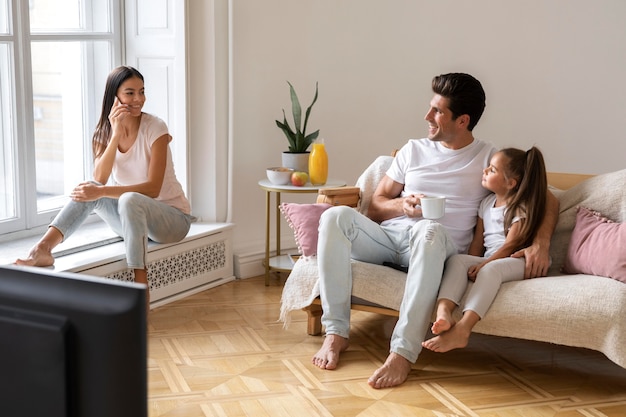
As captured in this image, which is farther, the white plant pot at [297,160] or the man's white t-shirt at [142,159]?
the white plant pot at [297,160]

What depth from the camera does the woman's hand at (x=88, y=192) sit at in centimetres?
353

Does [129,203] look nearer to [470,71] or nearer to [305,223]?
[305,223]

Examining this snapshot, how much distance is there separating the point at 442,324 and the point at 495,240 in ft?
1.71

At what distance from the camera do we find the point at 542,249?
3238 millimetres

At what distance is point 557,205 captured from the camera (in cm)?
341

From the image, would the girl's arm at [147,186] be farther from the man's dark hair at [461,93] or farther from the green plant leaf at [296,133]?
the man's dark hair at [461,93]

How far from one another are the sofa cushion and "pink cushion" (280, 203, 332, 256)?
3.23ft

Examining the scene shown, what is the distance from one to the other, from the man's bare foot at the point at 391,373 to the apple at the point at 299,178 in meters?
1.25

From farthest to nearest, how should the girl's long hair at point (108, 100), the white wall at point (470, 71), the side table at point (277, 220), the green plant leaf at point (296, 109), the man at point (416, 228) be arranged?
the white wall at point (470, 71) < the green plant leaf at point (296, 109) < the side table at point (277, 220) < the girl's long hair at point (108, 100) < the man at point (416, 228)

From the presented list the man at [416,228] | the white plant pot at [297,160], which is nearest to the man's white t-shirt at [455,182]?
the man at [416,228]

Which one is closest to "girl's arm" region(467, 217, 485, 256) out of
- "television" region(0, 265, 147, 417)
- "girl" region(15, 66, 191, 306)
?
"girl" region(15, 66, 191, 306)

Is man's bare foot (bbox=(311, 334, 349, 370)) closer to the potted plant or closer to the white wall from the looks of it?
the potted plant

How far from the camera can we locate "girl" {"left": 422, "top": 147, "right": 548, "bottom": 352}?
9.98 ft

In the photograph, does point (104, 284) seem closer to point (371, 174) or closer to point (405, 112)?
point (371, 174)
